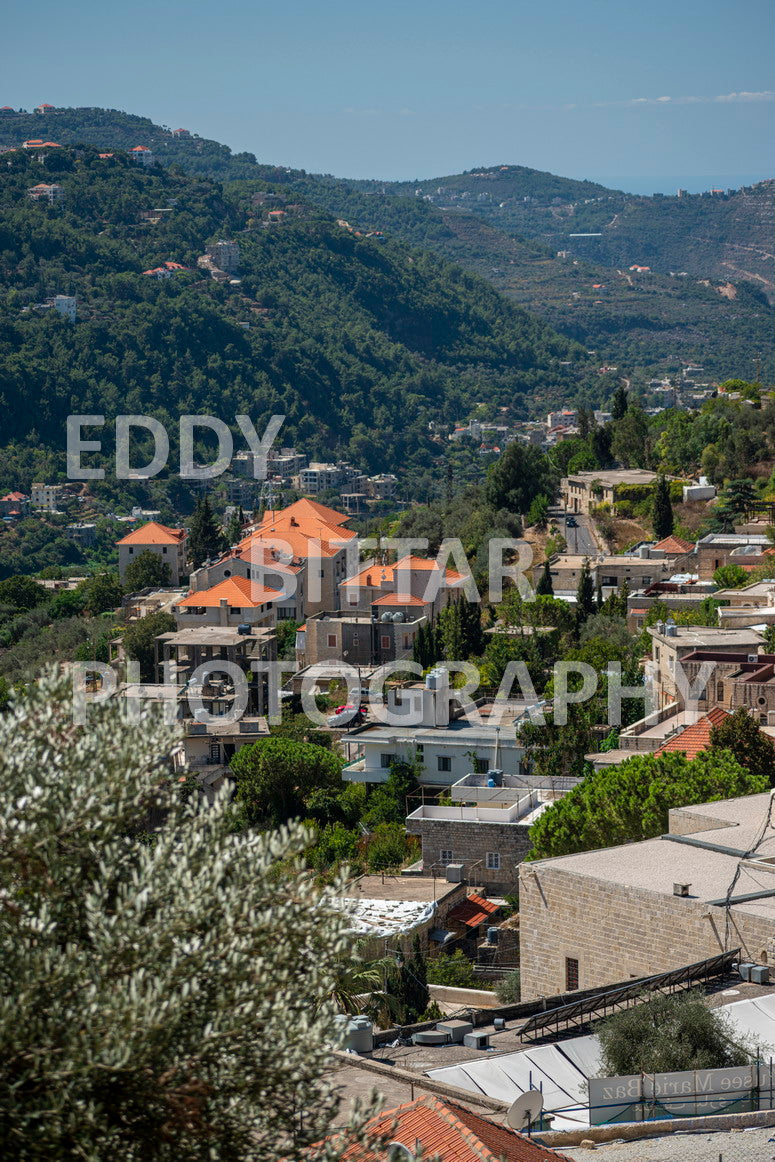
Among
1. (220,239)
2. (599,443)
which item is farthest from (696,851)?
(220,239)

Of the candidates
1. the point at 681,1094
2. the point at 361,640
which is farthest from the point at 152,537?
the point at 681,1094

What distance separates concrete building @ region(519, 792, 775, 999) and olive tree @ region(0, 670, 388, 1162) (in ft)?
19.9

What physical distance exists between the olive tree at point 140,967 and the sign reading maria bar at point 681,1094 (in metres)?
3.59

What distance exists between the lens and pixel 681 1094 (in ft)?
31.9

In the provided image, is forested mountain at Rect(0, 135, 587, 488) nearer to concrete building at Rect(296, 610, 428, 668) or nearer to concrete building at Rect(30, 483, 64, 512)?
concrete building at Rect(30, 483, 64, 512)

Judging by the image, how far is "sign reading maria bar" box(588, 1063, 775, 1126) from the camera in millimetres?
9609

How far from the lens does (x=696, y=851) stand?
46.7 ft

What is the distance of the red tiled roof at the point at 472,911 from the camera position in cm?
1938

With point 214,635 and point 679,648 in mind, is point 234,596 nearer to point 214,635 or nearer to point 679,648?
point 214,635

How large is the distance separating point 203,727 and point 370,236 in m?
160

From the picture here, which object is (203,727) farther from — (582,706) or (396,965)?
(396,965)

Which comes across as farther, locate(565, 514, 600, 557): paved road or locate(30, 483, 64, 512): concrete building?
locate(30, 483, 64, 512): concrete building

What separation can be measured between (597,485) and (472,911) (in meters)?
30.5

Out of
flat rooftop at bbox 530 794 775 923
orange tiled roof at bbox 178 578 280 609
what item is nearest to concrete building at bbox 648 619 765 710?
flat rooftop at bbox 530 794 775 923
